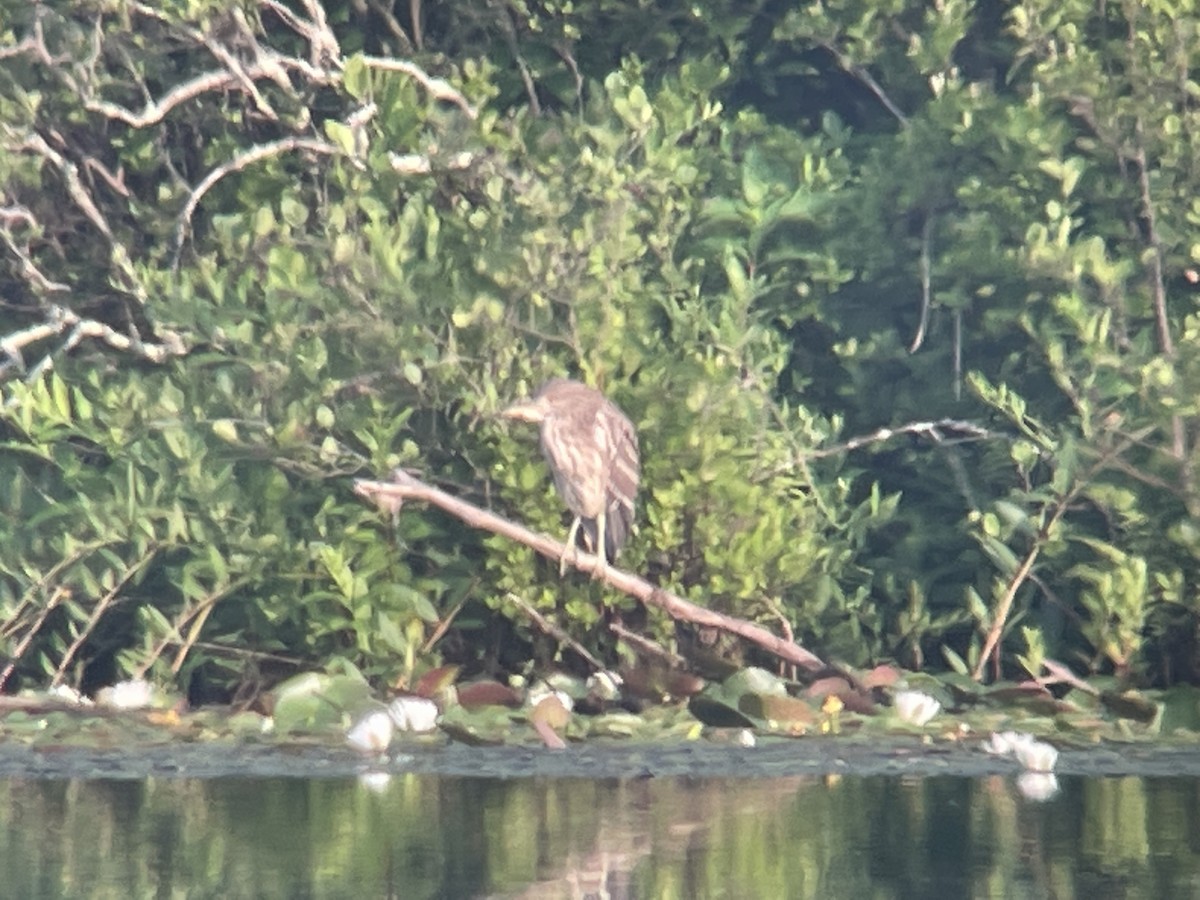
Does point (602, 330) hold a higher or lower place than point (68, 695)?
higher

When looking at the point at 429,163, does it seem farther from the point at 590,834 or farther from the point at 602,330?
the point at 590,834

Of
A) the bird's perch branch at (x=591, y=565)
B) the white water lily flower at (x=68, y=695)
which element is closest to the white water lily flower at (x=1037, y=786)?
the bird's perch branch at (x=591, y=565)

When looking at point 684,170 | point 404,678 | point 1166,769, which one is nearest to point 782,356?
point 684,170

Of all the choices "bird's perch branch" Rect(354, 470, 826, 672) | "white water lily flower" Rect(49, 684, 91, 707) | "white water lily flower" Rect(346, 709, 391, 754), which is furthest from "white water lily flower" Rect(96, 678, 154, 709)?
"white water lily flower" Rect(346, 709, 391, 754)

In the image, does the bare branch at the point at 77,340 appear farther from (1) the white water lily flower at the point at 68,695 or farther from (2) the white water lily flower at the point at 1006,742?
(2) the white water lily flower at the point at 1006,742

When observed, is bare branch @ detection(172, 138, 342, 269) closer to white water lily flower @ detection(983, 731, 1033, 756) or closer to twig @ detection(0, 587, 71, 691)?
twig @ detection(0, 587, 71, 691)

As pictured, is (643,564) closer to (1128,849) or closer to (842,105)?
(842,105)

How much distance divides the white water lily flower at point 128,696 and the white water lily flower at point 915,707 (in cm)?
250

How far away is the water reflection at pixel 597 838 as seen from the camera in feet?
19.5

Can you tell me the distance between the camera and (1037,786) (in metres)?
7.42

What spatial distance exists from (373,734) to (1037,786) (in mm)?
1980

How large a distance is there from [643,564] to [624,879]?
11.3ft

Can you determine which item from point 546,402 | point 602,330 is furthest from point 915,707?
point 602,330

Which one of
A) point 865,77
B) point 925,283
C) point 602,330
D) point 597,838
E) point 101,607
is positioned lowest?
point 597,838
